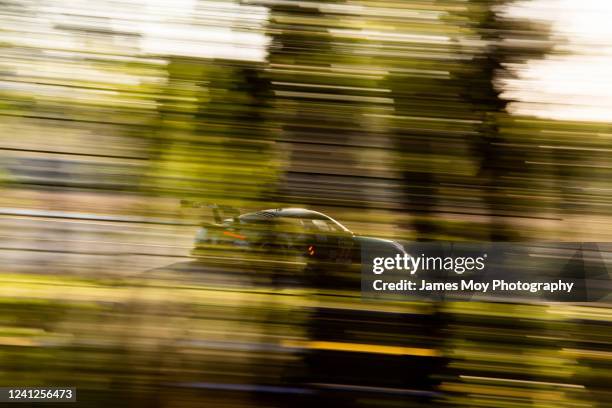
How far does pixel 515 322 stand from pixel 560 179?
756 millimetres

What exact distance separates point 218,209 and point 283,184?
35cm

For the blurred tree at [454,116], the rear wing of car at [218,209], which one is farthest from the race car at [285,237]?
the blurred tree at [454,116]

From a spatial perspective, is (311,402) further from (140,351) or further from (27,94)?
(27,94)

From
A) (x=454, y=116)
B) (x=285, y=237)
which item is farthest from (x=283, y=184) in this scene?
(x=454, y=116)

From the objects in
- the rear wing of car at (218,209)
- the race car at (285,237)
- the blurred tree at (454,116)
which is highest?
the blurred tree at (454,116)

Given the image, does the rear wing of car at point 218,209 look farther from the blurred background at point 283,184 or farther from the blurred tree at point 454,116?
the blurred tree at point 454,116

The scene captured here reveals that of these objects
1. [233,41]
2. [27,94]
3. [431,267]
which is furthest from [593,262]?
[27,94]

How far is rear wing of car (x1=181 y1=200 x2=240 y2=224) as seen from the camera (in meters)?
2.48

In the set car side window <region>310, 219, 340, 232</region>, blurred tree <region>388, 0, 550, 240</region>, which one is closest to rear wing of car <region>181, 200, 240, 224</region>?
car side window <region>310, 219, 340, 232</region>

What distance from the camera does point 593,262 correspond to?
243 centimetres

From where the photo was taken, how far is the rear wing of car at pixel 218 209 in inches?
97.5

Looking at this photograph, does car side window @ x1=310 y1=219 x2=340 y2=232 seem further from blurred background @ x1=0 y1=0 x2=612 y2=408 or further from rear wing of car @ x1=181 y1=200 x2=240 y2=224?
rear wing of car @ x1=181 y1=200 x2=240 y2=224

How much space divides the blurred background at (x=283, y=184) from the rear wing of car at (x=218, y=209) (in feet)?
0.10

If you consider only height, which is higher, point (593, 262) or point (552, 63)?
point (552, 63)
